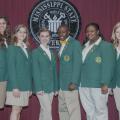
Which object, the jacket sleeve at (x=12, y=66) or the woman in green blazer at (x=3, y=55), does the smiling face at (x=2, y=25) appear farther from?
the jacket sleeve at (x=12, y=66)

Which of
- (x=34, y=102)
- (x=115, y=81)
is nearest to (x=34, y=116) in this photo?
(x=34, y=102)

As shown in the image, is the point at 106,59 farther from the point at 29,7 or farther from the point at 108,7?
the point at 29,7

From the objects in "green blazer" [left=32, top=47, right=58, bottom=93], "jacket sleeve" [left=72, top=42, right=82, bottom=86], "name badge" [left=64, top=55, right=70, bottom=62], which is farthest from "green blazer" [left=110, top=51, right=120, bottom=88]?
"green blazer" [left=32, top=47, right=58, bottom=93]

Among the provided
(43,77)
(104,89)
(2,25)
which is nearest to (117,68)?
(104,89)

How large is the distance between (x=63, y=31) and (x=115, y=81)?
90 centimetres

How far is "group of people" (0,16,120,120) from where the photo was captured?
4.60 meters

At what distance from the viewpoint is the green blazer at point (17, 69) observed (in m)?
4.56

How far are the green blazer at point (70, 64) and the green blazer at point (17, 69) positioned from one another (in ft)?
1.45

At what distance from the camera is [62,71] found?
4.82 m

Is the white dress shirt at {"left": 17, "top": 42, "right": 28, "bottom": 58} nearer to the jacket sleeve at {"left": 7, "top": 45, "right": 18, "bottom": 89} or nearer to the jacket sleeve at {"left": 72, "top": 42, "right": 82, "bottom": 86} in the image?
the jacket sleeve at {"left": 7, "top": 45, "right": 18, "bottom": 89}

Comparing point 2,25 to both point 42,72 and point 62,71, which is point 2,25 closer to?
point 42,72

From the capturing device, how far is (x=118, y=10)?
554cm

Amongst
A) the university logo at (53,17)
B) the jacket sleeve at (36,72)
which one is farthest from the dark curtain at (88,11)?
the jacket sleeve at (36,72)

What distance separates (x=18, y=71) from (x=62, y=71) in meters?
0.57
